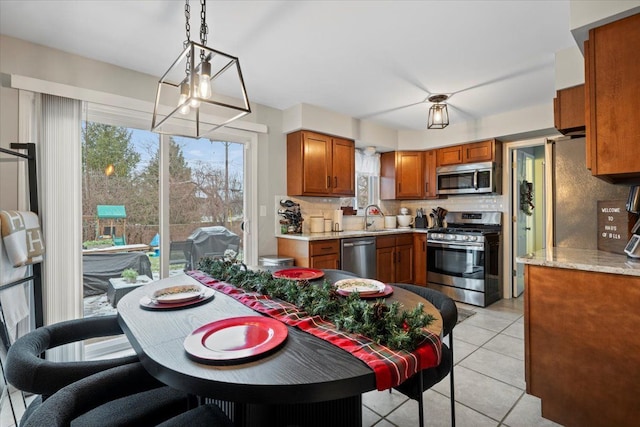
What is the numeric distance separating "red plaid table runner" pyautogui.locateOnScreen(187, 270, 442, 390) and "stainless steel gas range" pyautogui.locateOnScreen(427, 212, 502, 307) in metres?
3.33

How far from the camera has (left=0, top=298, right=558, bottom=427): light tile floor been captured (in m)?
1.77

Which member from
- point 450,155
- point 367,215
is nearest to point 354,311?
point 367,215

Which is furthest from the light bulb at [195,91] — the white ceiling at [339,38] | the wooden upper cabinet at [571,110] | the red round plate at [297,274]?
the wooden upper cabinet at [571,110]

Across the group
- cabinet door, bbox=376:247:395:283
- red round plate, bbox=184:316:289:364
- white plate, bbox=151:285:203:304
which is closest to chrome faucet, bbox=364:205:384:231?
cabinet door, bbox=376:247:395:283

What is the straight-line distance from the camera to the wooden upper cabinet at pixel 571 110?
2.14m

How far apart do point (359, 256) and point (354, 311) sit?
9.08ft

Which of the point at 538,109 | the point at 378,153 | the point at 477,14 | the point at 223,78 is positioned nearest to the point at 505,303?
the point at 538,109

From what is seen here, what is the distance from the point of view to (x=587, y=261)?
5.48 ft

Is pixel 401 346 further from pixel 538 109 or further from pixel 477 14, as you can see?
pixel 538 109

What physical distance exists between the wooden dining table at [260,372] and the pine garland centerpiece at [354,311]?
98 millimetres

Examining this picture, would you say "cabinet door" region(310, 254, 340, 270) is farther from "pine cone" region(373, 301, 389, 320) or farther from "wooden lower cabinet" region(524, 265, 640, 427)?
"pine cone" region(373, 301, 389, 320)

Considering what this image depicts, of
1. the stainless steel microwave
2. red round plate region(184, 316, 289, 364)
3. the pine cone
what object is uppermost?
the stainless steel microwave

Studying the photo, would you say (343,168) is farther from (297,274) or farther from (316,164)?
(297,274)

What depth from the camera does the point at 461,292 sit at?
13.2 ft
